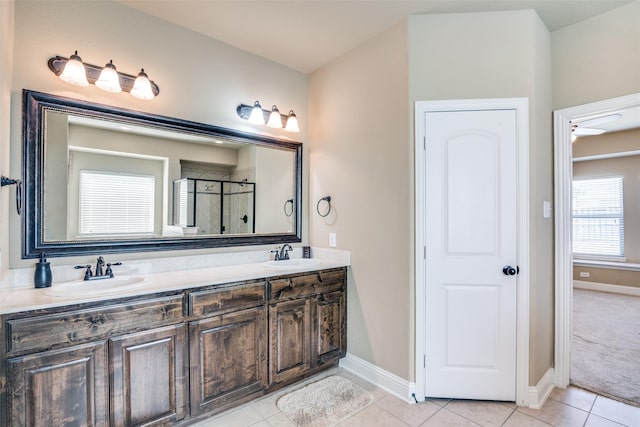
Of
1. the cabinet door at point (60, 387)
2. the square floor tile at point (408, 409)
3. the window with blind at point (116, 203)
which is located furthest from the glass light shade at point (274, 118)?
the square floor tile at point (408, 409)

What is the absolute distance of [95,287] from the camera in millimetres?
1921

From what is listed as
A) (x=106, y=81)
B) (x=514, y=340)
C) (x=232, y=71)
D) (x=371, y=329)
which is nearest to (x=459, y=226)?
(x=514, y=340)

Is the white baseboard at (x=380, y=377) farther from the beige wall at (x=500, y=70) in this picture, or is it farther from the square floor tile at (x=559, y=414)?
the beige wall at (x=500, y=70)

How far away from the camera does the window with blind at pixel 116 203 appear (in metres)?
2.10

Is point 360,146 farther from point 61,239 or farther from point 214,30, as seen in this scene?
point 61,239

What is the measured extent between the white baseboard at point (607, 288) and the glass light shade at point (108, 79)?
7.50 metres

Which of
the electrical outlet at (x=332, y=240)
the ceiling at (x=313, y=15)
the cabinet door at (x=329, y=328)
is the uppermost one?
the ceiling at (x=313, y=15)

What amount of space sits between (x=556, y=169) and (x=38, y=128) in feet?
11.9

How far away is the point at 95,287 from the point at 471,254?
2.50 m

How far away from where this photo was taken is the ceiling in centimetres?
218

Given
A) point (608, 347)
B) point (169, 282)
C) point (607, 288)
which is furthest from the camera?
point (607, 288)

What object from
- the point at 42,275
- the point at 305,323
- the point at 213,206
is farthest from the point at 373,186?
the point at 42,275

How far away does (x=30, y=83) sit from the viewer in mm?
1899

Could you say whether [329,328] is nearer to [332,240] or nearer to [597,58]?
[332,240]
